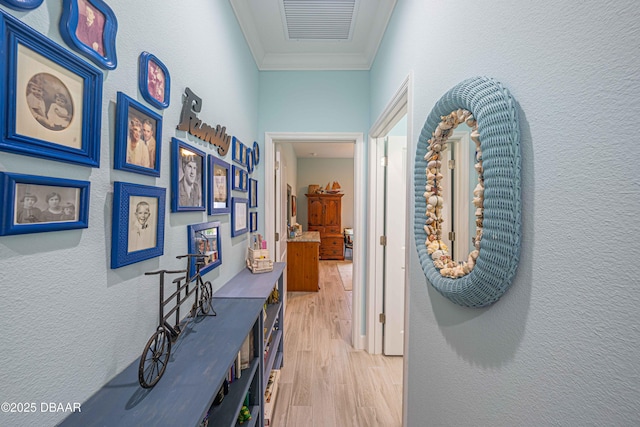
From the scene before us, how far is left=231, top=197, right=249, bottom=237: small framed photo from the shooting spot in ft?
5.57

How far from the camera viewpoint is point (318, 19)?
193 centimetres

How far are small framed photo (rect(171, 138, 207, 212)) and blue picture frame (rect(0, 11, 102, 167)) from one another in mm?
368

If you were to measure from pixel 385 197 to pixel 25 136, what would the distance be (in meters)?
2.18

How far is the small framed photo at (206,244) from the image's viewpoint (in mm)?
1166

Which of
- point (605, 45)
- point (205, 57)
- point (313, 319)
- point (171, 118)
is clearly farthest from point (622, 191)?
point (313, 319)

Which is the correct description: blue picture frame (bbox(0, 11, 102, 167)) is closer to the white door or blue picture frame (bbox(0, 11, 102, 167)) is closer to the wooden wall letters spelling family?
the wooden wall letters spelling family

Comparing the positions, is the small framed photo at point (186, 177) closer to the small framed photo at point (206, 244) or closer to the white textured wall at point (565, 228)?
the small framed photo at point (206, 244)

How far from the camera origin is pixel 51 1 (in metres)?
0.56

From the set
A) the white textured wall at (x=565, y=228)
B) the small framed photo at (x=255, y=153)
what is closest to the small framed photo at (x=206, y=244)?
the small framed photo at (x=255, y=153)

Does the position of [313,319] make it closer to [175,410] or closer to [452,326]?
[452,326]

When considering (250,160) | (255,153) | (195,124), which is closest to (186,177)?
(195,124)

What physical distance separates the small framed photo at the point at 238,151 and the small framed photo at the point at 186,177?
1.44 ft

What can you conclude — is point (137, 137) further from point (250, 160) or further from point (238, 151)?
point (250, 160)

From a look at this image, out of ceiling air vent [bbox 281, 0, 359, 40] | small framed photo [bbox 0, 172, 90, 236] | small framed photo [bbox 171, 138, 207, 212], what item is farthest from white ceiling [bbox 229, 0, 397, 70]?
small framed photo [bbox 0, 172, 90, 236]
